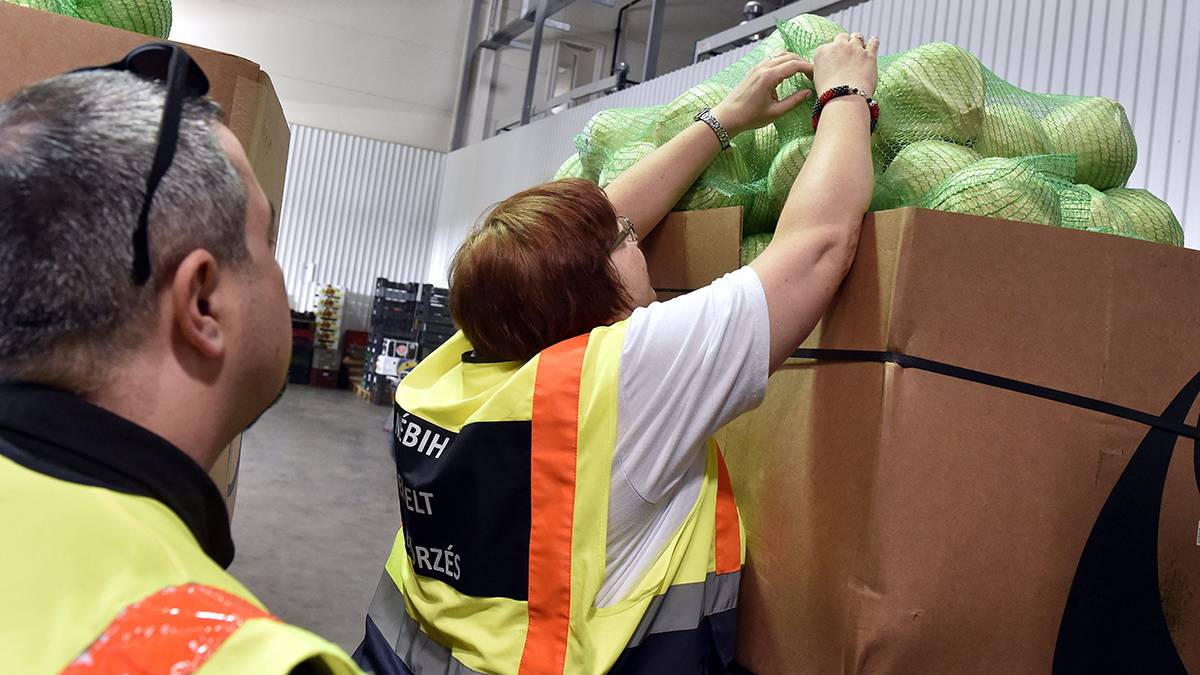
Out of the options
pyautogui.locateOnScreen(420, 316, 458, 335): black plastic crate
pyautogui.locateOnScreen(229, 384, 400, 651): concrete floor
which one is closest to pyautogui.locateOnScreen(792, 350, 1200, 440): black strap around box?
pyautogui.locateOnScreen(229, 384, 400, 651): concrete floor

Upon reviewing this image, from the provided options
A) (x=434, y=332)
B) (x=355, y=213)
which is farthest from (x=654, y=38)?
(x=355, y=213)

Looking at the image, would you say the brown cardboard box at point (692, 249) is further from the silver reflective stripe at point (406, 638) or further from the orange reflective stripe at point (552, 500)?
the silver reflective stripe at point (406, 638)

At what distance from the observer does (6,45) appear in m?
1.50

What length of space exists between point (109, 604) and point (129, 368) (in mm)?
197

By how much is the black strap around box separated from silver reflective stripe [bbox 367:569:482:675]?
2.26 ft

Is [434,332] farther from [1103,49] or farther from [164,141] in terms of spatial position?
[164,141]

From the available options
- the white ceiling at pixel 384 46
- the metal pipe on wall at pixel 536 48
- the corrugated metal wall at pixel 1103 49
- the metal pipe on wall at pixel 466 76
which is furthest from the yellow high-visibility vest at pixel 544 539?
the metal pipe on wall at pixel 466 76

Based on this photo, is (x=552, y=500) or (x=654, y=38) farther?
(x=654, y=38)

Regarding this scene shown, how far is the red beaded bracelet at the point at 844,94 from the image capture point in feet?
4.54

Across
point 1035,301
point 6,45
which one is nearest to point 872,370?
point 1035,301

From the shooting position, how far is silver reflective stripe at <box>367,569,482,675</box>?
4.48ft

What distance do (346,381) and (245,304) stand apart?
13716 mm

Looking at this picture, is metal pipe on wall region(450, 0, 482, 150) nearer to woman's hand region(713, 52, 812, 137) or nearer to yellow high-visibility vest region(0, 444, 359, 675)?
woman's hand region(713, 52, 812, 137)

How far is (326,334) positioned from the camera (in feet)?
44.3
